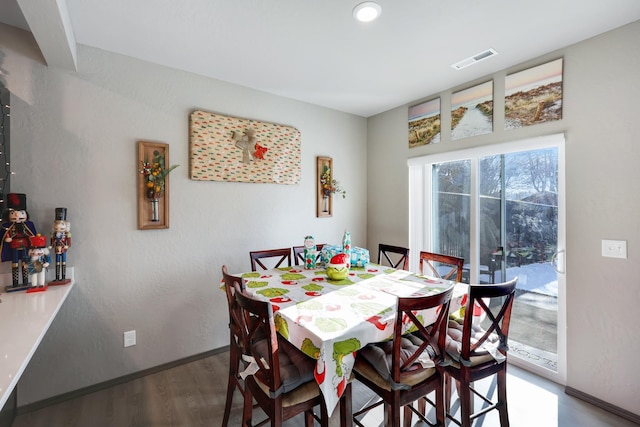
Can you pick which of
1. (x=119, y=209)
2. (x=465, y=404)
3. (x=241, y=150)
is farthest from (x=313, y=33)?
(x=465, y=404)

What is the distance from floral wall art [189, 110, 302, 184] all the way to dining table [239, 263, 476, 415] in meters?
1.07

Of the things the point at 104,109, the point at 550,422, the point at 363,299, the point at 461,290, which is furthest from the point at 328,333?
the point at 104,109

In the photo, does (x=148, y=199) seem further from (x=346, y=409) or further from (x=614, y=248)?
(x=614, y=248)

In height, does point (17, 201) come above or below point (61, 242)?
above

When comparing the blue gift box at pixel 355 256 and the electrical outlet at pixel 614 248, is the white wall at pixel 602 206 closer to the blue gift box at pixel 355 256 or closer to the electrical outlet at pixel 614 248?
the electrical outlet at pixel 614 248

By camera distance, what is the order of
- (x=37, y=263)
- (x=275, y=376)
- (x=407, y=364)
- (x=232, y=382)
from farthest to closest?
(x=37, y=263) < (x=232, y=382) < (x=407, y=364) < (x=275, y=376)

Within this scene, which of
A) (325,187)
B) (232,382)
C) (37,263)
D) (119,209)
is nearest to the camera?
(232,382)

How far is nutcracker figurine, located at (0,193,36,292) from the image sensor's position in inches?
70.7

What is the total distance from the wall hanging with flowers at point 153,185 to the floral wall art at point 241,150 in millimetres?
234

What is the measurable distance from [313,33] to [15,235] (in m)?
2.30

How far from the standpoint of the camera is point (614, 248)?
200 centimetres

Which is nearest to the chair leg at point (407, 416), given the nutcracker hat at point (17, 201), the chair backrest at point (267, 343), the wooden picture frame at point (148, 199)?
the chair backrest at point (267, 343)

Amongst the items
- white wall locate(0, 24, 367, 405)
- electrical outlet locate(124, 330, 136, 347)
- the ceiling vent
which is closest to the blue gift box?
white wall locate(0, 24, 367, 405)

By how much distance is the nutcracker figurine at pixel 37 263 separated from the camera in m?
1.82
